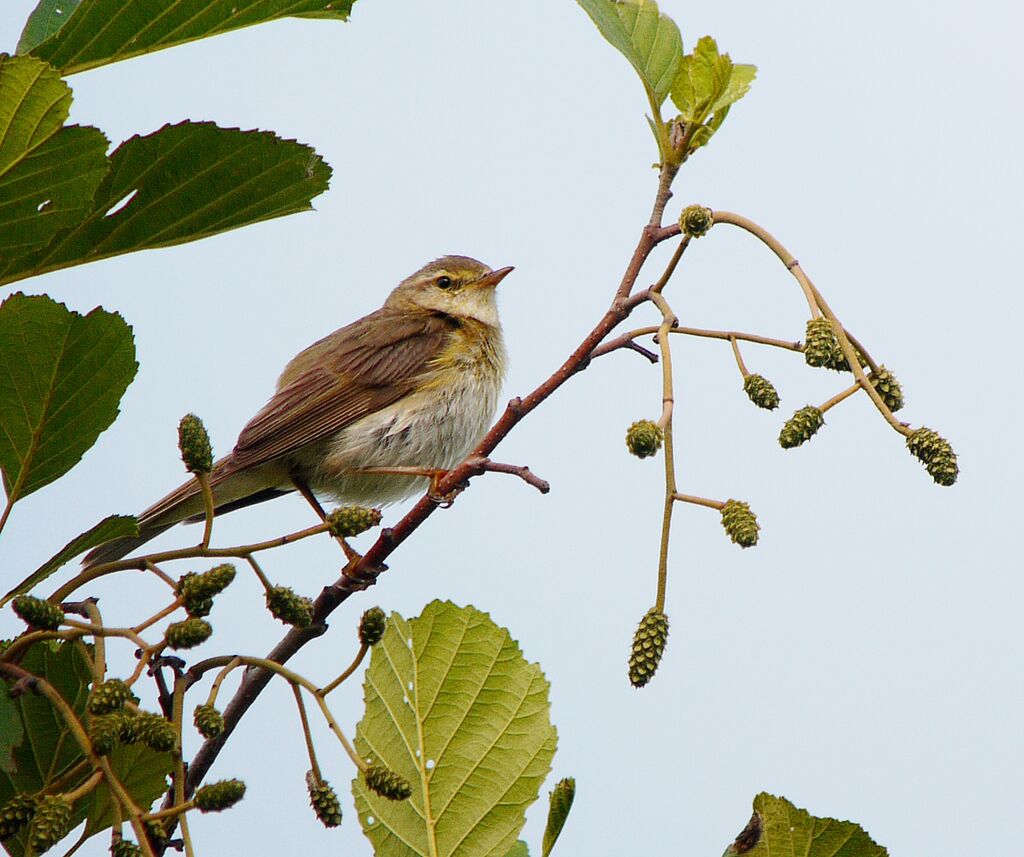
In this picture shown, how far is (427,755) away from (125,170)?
45.7 inches

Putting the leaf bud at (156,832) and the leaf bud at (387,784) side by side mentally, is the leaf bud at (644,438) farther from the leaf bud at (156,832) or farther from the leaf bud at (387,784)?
the leaf bud at (156,832)

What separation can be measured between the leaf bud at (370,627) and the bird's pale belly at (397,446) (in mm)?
3385

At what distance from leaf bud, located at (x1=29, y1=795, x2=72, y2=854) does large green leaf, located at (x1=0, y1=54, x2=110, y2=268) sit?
895 millimetres

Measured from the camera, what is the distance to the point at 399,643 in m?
2.32

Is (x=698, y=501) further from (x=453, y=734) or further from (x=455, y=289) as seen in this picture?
(x=455, y=289)

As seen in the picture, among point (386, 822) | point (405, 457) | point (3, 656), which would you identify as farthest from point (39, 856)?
point (405, 457)

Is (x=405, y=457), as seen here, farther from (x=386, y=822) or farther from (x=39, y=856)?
(x=39, y=856)

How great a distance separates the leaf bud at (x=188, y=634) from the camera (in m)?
1.88

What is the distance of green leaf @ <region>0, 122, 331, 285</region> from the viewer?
2234 millimetres

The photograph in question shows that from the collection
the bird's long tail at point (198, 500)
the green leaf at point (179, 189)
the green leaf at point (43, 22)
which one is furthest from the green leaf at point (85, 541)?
the bird's long tail at point (198, 500)

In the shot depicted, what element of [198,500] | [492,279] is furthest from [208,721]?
[492,279]

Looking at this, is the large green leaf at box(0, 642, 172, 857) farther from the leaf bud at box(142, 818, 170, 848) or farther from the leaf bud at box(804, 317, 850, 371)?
the leaf bud at box(804, 317, 850, 371)

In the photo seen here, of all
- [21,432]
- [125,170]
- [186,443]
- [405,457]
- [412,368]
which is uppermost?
[412,368]

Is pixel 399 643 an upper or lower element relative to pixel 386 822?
upper
